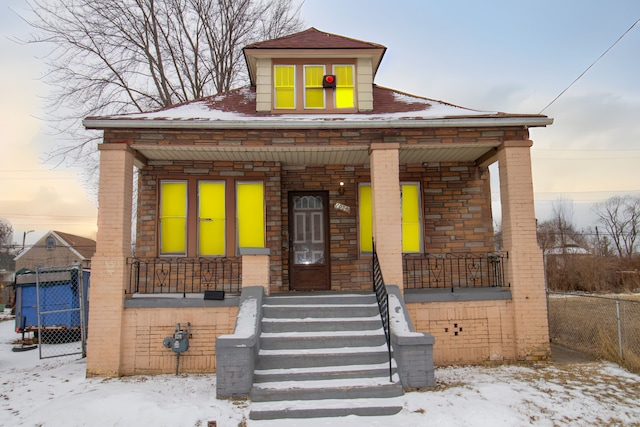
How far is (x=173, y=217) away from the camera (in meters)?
9.55

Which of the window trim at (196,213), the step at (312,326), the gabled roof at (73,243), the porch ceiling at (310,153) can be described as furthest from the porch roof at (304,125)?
the gabled roof at (73,243)

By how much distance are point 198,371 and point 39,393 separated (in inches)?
88.4

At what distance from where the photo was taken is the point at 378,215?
802 centimetres

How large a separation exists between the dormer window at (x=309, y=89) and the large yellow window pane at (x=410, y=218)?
2.25m

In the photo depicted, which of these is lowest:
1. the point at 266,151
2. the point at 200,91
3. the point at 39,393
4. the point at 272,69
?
the point at 39,393

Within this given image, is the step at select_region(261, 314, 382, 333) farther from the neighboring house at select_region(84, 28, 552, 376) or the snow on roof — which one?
the snow on roof

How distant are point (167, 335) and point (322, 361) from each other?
290 cm

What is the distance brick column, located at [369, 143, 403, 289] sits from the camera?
7883mm

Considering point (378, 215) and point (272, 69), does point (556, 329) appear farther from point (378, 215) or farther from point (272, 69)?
point (272, 69)

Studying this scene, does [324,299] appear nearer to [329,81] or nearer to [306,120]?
[306,120]

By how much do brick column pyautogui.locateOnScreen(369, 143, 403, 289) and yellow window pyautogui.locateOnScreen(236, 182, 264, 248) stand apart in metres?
2.83

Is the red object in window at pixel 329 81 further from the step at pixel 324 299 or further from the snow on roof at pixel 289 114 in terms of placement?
the step at pixel 324 299

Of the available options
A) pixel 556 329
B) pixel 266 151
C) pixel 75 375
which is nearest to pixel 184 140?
pixel 266 151

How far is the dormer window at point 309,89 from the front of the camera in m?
9.65
